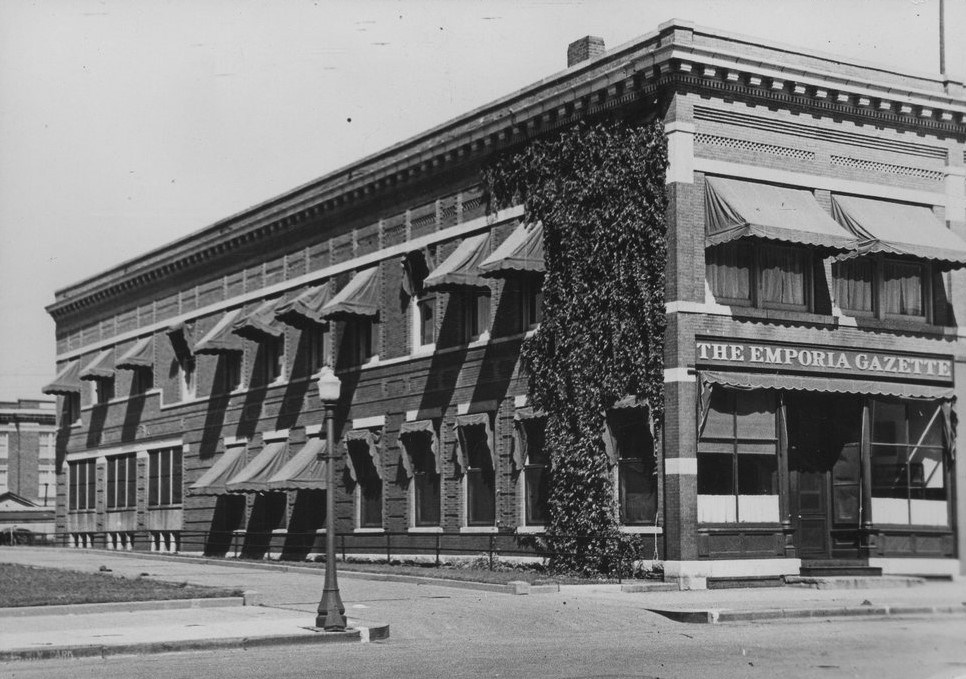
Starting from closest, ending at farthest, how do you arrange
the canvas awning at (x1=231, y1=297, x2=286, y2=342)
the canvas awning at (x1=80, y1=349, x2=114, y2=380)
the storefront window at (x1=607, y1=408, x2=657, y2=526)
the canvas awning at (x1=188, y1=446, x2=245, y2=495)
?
the storefront window at (x1=607, y1=408, x2=657, y2=526) < the canvas awning at (x1=231, y1=297, x2=286, y2=342) < the canvas awning at (x1=188, y1=446, x2=245, y2=495) < the canvas awning at (x1=80, y1=349, x2=114, y2=380)

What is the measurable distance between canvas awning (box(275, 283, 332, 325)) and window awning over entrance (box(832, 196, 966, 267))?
49.8 feet

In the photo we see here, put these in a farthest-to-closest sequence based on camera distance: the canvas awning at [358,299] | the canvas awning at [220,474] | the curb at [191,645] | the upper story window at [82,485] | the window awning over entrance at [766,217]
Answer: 1. the upper story window at [82,485]
2. the canvas awning at [220,474]
3. the canvas awning at [358,299]
4. the window awning over entrance at [766,217]
5. the curb at [191,645]

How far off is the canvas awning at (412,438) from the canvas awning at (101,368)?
71.4 feet

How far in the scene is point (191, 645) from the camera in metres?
16.8

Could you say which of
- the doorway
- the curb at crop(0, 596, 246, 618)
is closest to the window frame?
the curb at crop(0, 596, 246, 618)

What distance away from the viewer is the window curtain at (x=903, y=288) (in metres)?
26.9

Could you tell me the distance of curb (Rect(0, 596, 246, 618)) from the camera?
2044 cm

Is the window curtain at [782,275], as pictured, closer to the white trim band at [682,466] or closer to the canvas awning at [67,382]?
the white trim band at [682,466]

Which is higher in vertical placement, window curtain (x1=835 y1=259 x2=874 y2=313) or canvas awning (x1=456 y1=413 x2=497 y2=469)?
window curtain (x1=835 y1=259 x2=874 y2=313)

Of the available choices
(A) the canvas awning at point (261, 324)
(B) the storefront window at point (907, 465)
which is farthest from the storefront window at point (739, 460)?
(A) the canvas awning at point (261, 324)

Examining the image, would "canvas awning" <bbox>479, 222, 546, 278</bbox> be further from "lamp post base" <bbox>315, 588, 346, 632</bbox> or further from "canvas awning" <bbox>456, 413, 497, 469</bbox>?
"lamp post base" <bbox>315, 588, 346, 632</bbox>

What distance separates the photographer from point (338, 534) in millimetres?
36844

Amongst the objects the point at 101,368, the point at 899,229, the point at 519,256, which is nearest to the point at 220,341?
the point at 101,368

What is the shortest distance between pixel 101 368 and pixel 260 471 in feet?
53.5
